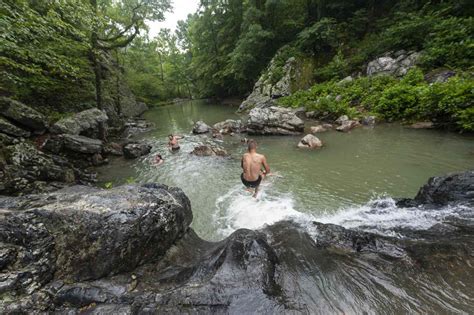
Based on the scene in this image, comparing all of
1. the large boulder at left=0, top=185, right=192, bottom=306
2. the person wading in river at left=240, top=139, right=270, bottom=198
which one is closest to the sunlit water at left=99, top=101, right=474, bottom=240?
the person wading in river at left=240, top=139, right=270, bottom=198

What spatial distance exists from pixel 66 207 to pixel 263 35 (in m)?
22.6

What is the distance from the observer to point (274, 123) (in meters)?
11.7

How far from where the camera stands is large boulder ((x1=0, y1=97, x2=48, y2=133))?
25.0 feet

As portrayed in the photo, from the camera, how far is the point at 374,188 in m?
5.62

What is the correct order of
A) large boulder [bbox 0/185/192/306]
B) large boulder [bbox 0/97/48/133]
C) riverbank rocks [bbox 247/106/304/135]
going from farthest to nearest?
riverbank rocks [bbox 247/106/304/135]
large boulder [bbox 0/97/48/133]
large boulder [bbox 0/185/192/306]

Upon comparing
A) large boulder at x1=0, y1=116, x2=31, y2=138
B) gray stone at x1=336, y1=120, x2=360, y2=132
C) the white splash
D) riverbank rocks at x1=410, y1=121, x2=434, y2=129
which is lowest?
the white splash

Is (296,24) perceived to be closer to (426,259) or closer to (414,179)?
(414,179)

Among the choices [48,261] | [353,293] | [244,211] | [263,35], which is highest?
[263,35]

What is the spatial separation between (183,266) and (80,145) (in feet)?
27.0

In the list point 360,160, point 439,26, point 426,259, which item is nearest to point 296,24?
point 439,26

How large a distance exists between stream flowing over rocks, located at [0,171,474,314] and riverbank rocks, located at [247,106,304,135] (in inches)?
331

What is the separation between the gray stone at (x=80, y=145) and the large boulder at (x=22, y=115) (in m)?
1.01

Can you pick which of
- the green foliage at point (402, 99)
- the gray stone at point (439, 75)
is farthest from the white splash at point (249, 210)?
the gray stone at point (439, 75)

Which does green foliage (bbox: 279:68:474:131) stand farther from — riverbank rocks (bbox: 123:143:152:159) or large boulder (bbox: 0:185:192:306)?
large boulder (bbox: 0:185:192:306)
